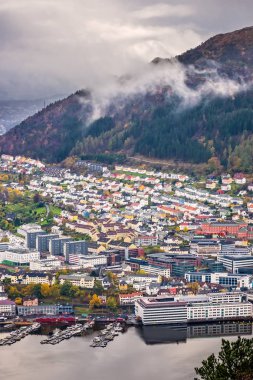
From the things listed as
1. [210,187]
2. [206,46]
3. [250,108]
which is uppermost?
[206,46]

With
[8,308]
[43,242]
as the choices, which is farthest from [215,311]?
[43,242]

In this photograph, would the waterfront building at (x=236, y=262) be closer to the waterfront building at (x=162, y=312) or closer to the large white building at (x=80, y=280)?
the large white building at (x=80, y=280)

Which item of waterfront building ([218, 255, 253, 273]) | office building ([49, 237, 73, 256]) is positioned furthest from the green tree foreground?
office building ([49, 237, 73, 256])

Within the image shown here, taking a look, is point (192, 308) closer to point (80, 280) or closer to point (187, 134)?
point (80, 280)

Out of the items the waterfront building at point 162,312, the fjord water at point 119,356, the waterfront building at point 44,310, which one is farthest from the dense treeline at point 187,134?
the fjord water at point 119,356

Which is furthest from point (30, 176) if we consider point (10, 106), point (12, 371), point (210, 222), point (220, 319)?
point (10, 106)

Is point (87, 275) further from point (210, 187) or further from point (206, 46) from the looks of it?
point (206, 46)

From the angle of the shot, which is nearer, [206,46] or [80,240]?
[80,240]

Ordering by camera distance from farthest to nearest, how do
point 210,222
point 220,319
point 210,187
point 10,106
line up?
point 10,106, point 210,187, point 210,222, point 220,319
